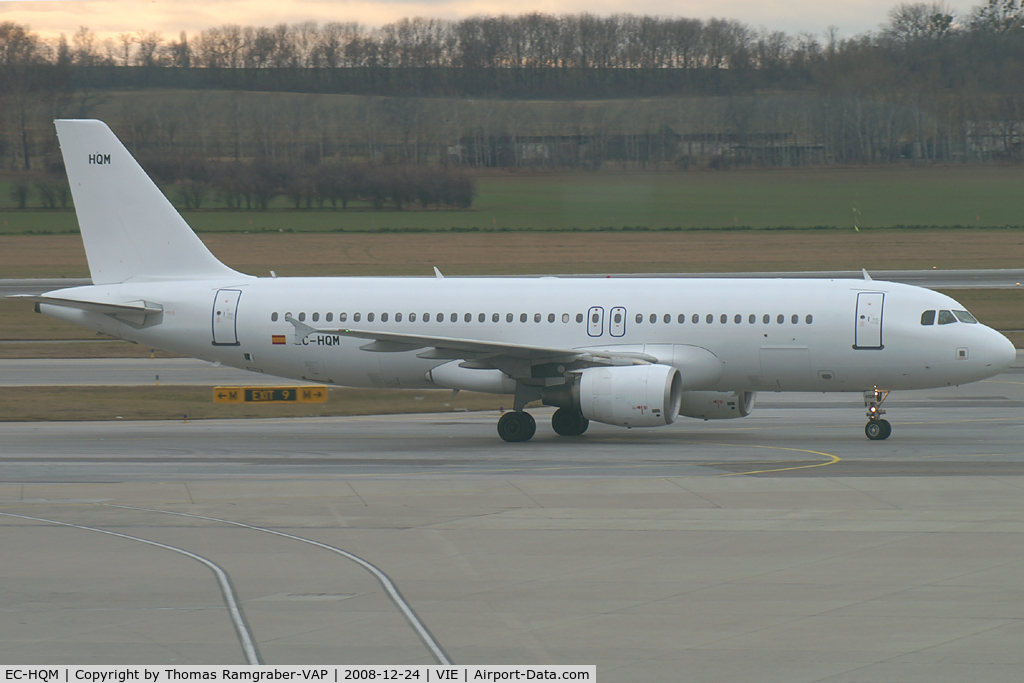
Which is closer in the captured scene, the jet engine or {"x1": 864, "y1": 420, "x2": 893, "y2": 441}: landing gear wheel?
the jet engine

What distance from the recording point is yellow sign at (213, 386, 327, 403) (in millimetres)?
35250

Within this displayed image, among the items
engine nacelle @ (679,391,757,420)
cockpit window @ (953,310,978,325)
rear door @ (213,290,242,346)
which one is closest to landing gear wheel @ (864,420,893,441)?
cockpit window @ (953,310,978,325)

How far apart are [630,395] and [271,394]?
13.1m

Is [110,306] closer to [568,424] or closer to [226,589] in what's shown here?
[568,424]

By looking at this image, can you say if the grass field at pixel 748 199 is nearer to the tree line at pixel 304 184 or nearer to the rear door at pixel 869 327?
the tree line at pixel 304 184

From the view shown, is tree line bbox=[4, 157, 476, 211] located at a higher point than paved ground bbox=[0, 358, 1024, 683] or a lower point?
higher

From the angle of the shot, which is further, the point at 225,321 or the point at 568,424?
the point at 225,321

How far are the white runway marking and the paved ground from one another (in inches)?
3.6

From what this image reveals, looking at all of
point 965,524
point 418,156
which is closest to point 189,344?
point 965,524

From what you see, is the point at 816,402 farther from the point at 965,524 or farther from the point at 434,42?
the point at 434,42

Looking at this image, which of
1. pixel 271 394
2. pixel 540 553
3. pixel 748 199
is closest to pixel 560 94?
pixel 748 199

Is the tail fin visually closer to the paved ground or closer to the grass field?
the paved ground

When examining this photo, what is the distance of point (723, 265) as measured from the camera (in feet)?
251

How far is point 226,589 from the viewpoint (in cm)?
1467
